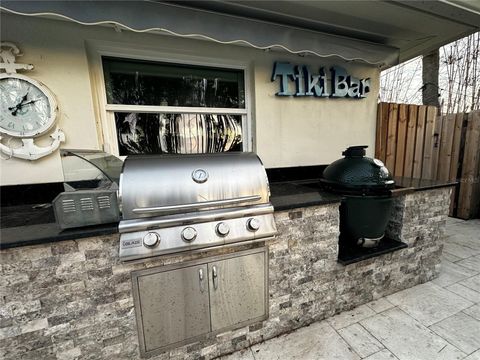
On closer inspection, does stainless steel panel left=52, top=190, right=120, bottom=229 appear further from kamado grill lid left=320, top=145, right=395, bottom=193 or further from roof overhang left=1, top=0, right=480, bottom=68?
kamado grill lid left=320, top=145, right=395, bottom=193

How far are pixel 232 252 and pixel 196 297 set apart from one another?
0.39 metres

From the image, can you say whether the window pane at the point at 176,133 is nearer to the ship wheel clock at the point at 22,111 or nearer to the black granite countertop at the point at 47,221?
the ship wheel clock at the point at 22,111

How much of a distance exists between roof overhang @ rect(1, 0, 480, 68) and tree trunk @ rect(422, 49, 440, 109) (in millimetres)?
2741

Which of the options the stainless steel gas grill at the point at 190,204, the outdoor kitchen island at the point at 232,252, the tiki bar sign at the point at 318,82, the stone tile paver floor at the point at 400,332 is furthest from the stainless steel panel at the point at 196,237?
the tiki bar sign at the point at 318,82

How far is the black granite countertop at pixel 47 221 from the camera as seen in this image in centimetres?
120

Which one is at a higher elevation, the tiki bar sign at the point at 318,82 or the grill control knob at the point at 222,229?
the tiki bar sign at the point at 318,82

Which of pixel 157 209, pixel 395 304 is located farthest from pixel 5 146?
pixel 395 304

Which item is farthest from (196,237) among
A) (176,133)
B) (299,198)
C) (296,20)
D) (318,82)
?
(318,82)

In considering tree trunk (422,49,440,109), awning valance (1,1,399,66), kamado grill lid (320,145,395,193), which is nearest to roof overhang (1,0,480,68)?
awning valance (1,1,399,66)

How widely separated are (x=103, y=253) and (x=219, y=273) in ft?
2.49

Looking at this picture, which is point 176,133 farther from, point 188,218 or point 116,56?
point 188,218

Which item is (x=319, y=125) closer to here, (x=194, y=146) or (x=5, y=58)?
(x=194, y=146)

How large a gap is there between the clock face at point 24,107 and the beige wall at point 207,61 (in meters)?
0.09

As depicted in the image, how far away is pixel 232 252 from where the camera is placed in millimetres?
1575
